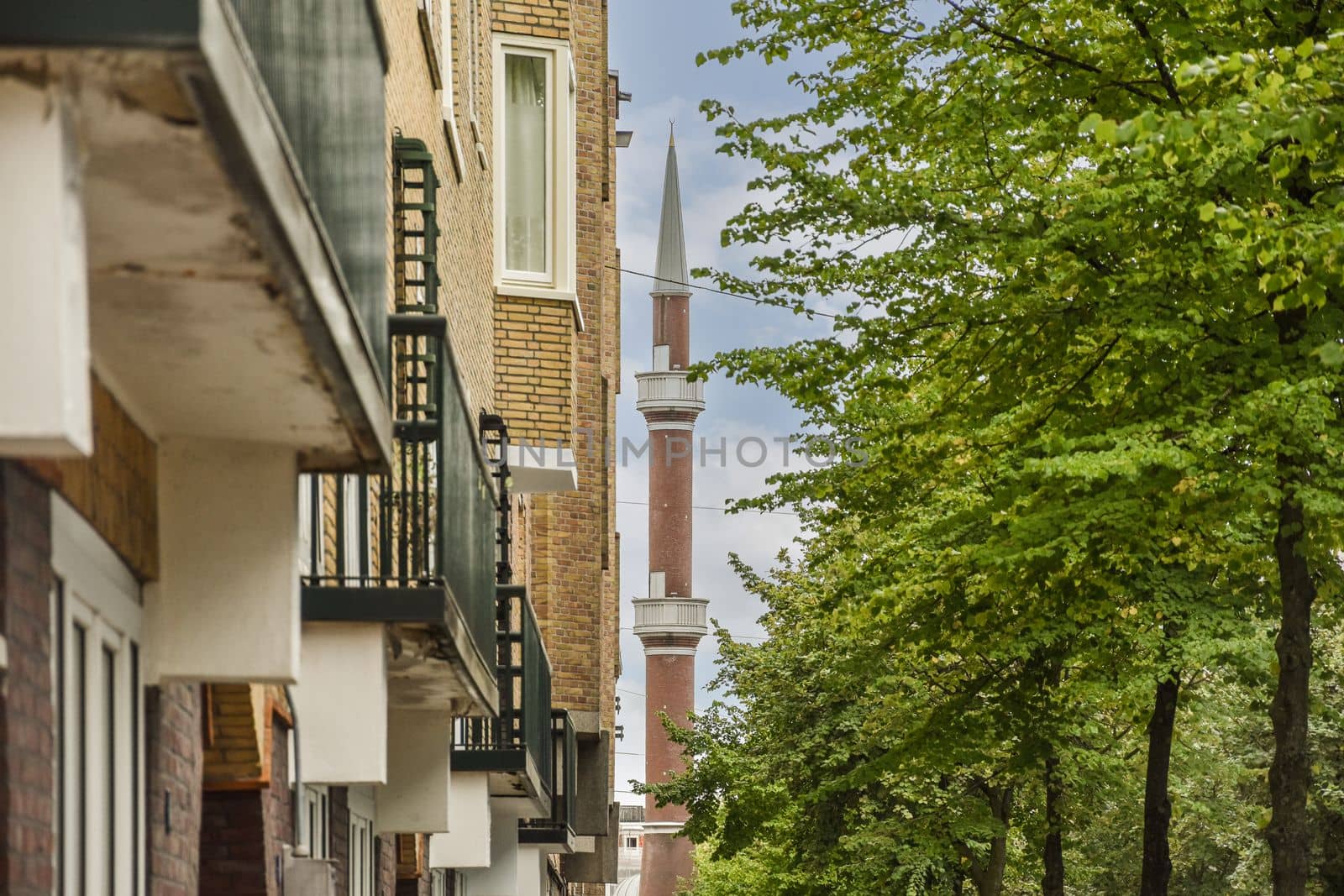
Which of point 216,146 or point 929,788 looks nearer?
point 216,146

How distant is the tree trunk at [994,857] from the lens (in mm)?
29609

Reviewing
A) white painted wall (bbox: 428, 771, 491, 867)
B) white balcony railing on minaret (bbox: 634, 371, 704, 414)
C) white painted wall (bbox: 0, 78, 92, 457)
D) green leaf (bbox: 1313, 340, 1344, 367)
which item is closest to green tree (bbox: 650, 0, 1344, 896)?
green leaf (bbox: 1313, 340, 1344, 367)

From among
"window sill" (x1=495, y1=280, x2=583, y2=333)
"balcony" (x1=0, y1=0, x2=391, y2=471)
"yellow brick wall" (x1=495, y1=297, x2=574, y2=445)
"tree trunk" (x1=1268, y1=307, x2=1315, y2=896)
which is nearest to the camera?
"balcony" (x1=0, y1=0, x2=391, y2=471)

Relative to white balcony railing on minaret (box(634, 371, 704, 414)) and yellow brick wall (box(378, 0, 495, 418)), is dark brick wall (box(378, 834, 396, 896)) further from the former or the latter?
white balcony railing on minaret (box(634, 371, 704, 414))

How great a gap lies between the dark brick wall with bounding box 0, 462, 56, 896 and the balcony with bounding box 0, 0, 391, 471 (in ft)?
1.16

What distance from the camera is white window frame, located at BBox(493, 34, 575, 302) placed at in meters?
19.7

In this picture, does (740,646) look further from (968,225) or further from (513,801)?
(968,225)

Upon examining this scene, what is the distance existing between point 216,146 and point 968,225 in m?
11.2

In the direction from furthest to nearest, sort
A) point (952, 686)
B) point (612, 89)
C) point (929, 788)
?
point (612, 89)
point (929, 788)
point (952, 686)

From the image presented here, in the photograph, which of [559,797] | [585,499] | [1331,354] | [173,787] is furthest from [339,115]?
[585,499]

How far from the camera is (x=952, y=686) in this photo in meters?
26.7

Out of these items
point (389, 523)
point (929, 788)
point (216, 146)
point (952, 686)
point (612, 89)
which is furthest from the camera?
point (612, 89)

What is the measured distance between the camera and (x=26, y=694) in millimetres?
3621

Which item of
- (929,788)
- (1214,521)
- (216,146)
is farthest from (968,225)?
(929,788)
